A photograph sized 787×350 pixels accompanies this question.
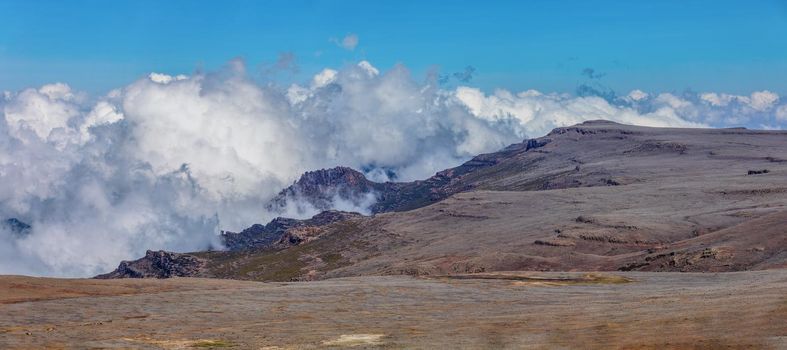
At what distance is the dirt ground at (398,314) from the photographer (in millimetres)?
69500

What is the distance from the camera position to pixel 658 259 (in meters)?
174

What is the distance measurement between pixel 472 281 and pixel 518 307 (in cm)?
3072

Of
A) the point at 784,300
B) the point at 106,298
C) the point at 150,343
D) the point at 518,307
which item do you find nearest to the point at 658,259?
the point at 518,307

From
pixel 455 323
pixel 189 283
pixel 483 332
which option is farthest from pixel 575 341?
pixel 189 283

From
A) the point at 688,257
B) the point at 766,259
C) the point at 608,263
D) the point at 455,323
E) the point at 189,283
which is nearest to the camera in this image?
the point at 455,323

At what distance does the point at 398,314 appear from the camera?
9169 cm

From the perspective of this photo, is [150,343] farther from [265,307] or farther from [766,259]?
[766,259]

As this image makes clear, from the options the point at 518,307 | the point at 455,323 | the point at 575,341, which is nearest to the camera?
the point at 575,341

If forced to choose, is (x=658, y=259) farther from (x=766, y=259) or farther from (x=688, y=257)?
(x=766, y=259)

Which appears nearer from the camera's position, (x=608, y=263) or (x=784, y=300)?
(x=784, y=300)

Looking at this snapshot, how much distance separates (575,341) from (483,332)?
9.66 meters

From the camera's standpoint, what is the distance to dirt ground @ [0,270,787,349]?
69.5 m

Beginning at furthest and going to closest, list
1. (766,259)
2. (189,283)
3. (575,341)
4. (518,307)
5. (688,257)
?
(688,257), (766,259), (189,283), (518,307), (575,341)

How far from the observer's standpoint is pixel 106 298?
98.8 metres
